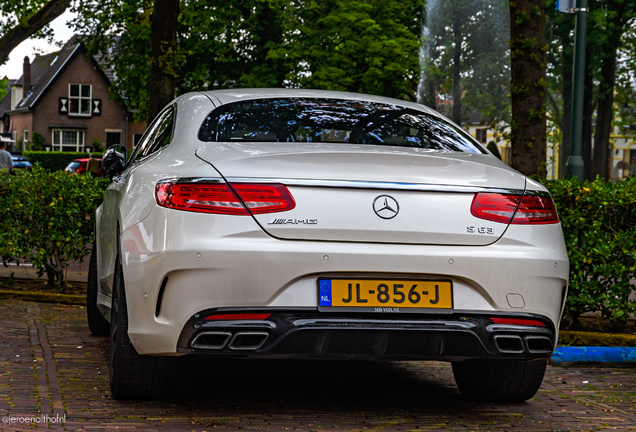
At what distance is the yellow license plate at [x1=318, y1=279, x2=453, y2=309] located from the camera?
12.5ft

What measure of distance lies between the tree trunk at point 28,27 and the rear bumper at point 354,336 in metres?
15.4

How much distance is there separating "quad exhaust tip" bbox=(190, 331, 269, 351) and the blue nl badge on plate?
28 centimetres

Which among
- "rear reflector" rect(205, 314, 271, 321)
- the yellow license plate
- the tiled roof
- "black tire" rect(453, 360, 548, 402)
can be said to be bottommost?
"black tire" rect(453, 360, 548, 402)

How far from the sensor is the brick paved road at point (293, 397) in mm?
4262

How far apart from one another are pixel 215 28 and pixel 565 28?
12726 millimetres

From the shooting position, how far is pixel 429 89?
2759cm

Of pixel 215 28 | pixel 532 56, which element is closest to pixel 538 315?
pixel 532 56

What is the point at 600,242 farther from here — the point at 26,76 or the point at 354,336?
the point at 26,76

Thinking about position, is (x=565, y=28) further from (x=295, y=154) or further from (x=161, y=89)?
(x=295, y=154)

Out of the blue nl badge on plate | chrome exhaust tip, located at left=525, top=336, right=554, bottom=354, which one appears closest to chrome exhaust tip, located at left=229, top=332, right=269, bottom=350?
the blue nl badge on plate

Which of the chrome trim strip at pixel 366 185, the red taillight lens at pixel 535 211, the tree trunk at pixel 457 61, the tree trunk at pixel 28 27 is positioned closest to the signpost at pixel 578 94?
the red taillight lens at pixel 535 211

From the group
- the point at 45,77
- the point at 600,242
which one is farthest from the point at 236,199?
the point at 45,77

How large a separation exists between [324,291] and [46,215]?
5.46m

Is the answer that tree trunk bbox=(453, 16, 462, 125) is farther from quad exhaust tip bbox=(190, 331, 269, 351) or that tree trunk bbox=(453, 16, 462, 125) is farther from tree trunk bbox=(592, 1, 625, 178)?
quad exhaust tip bbox=(190, 331, 269, 351)
